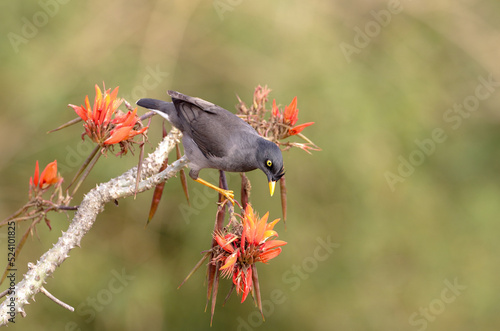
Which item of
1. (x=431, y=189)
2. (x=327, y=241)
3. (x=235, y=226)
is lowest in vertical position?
(x=235, y=226)

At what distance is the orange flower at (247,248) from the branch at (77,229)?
0.38 meters

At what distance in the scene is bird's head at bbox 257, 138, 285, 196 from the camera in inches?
88.3

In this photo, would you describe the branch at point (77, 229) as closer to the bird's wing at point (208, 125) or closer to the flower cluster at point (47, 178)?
the flower cluster at point (47, 178)

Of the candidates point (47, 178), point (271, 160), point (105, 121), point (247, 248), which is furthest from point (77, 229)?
point (271, 160)

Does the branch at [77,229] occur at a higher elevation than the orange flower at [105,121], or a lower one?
lower

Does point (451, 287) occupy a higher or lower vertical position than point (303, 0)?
lower

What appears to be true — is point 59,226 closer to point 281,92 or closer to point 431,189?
point 281,92

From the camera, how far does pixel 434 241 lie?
13.9 ft

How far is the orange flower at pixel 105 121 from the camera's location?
68.6 inches

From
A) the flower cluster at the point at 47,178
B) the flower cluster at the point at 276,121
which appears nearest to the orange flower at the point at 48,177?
the flower cluster at the point at 47,178

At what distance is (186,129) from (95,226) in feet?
6.54

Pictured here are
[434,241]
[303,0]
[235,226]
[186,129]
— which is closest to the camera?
[235,226]

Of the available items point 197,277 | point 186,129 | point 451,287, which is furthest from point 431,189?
point 186,129

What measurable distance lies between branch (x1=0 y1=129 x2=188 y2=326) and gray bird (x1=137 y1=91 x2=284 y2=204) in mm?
406
